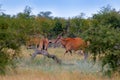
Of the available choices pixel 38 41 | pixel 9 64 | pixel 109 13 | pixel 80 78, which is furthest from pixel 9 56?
pixel 38 41

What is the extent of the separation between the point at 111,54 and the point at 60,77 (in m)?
1.99

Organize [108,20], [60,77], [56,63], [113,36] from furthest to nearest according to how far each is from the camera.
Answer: [56,63] < [108,20] < [113,36] < [60,77]

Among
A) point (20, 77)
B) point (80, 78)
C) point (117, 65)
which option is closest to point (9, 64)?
point (20, 77)

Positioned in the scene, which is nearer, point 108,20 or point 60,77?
point 60,77

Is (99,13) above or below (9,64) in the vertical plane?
above

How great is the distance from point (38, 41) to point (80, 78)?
1343 cm

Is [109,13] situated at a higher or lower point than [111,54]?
higher

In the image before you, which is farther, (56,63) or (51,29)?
(51,29)

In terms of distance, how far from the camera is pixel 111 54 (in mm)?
13484

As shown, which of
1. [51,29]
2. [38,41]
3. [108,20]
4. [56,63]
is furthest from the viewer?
[51,29]

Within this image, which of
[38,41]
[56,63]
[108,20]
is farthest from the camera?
[38,41]

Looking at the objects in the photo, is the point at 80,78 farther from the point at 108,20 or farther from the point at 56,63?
the point at 56,63

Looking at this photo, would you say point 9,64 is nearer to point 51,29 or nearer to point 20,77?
point 20,77

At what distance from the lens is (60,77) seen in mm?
12711
